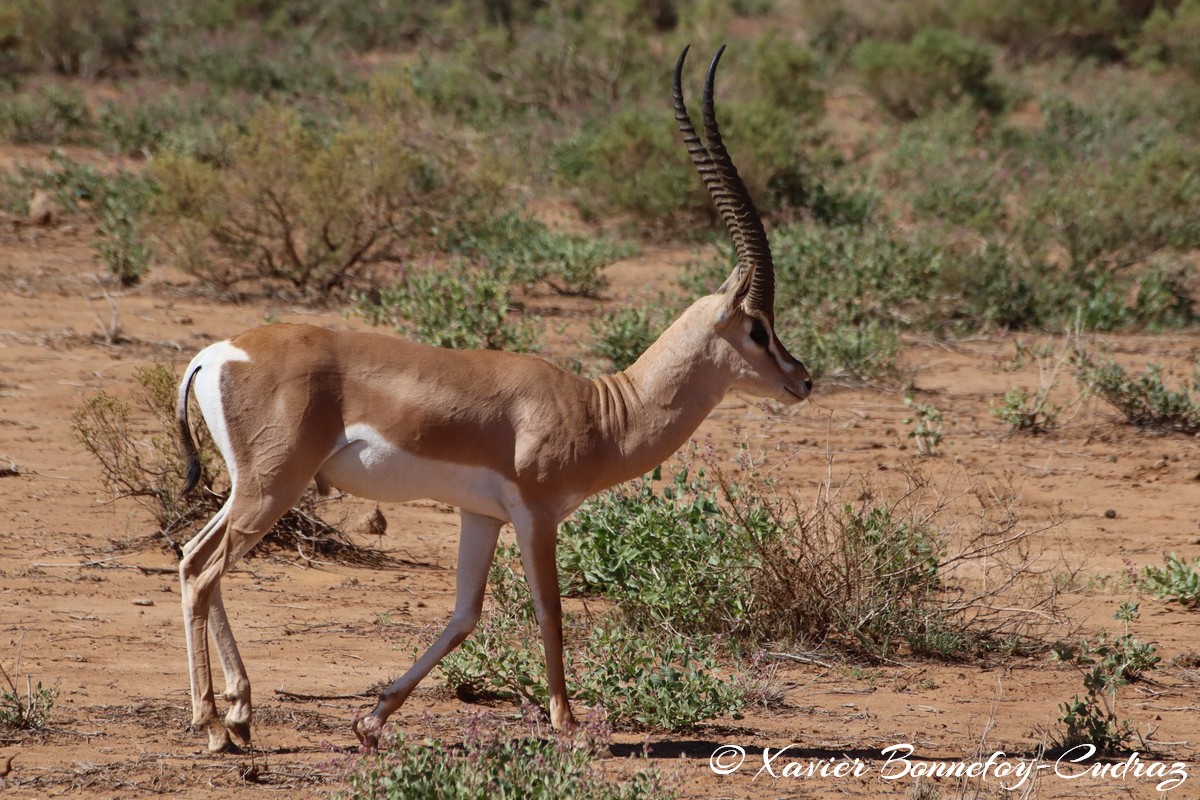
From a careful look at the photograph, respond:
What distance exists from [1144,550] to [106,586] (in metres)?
5.67

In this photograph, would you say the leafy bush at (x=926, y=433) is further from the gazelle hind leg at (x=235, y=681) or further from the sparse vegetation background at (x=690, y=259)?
the gazelle hind leg at (x=235, y=681)

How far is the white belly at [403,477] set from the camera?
514 cm

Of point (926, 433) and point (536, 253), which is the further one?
point (536, 253)

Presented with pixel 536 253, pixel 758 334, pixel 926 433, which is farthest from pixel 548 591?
pixel 536 253

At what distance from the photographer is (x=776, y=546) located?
6.71 metres

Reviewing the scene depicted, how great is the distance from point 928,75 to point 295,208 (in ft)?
39.4

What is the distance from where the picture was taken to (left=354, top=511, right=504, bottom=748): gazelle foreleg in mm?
5215

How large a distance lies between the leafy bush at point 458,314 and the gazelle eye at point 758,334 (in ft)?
17.1

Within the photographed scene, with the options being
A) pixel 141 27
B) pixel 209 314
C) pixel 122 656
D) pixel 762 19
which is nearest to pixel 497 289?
pixel 209 314

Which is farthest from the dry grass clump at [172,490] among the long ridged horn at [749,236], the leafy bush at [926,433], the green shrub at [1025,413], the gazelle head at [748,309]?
the green shrub at [1025,413]

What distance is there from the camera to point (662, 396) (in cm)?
570

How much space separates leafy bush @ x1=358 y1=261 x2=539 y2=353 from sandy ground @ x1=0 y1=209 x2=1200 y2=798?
939mm

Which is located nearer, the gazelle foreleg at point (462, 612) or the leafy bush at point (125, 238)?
the gazelle foreleg at point (462, 612)

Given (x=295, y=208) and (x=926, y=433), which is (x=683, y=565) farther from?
(x=295, y=208)
